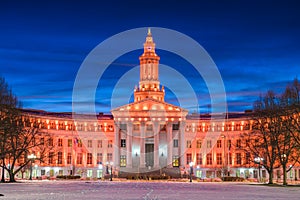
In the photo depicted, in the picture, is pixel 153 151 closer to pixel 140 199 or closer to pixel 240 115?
pixel 240 115

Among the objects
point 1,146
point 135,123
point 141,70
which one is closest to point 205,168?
point 135,123

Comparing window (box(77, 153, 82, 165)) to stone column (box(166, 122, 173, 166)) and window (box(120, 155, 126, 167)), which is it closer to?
window (box(120, 155, 126, 167))

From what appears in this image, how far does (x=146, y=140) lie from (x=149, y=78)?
29.2 m

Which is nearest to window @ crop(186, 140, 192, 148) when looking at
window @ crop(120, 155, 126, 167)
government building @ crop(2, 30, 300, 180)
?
government building @ crop(2, 30, 300, 180)

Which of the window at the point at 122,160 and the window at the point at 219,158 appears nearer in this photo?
the window at the point at 122,160

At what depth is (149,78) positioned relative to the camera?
7328 inches

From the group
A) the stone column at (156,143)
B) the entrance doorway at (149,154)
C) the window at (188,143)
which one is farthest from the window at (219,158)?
the entrance doorway at (149,154)

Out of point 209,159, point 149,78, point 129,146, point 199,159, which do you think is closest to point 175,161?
point 129,146

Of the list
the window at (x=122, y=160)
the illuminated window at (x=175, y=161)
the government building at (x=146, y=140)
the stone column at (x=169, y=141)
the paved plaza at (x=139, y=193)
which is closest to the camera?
the paved plaza at (x=139, y=193)

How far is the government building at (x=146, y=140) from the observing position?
161 meters

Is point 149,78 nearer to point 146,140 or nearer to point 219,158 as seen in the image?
point 146,140

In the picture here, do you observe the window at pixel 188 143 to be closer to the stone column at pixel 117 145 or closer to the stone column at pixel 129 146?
the stone column at pixel 129 146

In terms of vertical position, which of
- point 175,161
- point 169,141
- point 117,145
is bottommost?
point 175,161

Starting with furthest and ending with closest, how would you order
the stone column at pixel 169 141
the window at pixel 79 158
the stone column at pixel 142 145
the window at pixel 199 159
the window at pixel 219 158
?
1. the window at pixel 199 159
2. the window at pixel 219 158
3. the window at pixel 79 158
4. the stone column at pixel 169 141
5. the stone column at pixel 142 145
